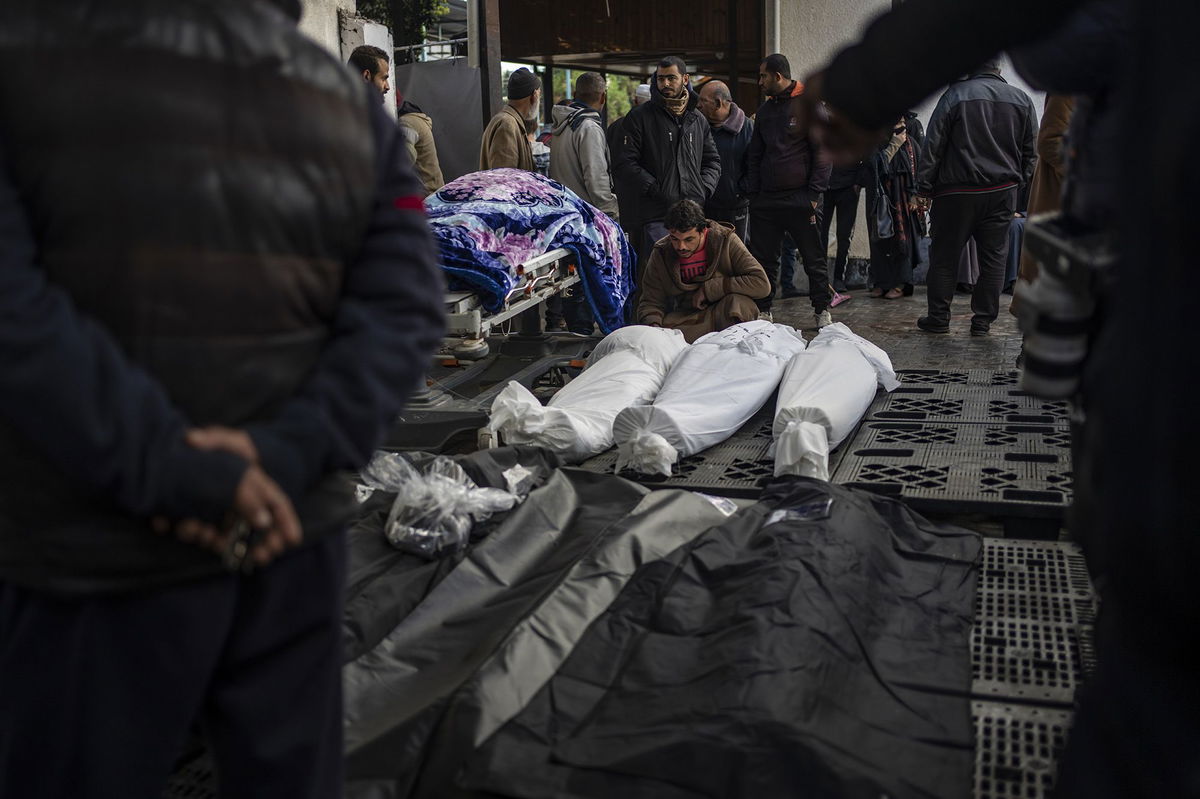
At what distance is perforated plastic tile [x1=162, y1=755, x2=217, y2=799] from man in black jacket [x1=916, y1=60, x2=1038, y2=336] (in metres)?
5.84

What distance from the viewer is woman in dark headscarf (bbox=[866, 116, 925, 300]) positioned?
29.2 feet

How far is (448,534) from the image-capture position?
3.22 meters

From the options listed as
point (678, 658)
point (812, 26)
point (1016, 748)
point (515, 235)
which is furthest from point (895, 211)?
point (1016, 748)

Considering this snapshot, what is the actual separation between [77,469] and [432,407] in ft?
12.2

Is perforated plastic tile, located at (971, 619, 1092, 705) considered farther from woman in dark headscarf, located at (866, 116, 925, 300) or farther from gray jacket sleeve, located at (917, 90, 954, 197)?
woman in dark headscarf, located at (866, 116, 925, 300)

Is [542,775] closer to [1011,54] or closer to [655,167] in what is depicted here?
[1011,54]

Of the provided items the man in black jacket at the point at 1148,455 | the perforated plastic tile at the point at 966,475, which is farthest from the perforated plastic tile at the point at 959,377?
the man in black jacket at the point at 1148,455

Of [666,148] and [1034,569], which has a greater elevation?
[666,148]

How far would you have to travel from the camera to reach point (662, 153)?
308 inches

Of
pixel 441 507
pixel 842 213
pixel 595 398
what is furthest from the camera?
pixel 842 213

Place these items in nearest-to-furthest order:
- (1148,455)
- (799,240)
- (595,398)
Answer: (1148,455) → (595,398) → (799,240)

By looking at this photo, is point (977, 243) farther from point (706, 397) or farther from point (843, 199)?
point (706, 397)

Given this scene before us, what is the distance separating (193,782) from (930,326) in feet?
20.1

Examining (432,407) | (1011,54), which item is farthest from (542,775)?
(432,407)
